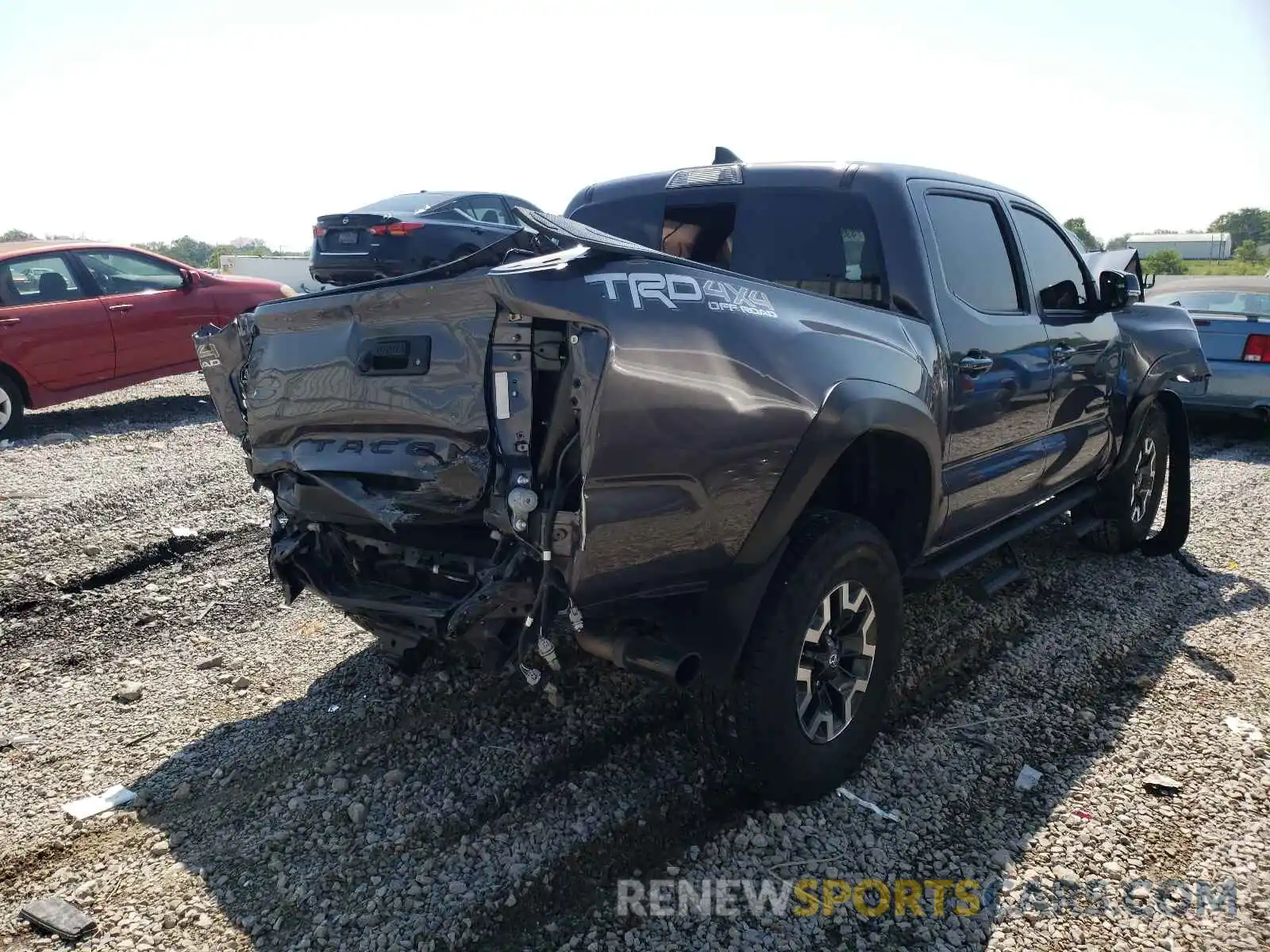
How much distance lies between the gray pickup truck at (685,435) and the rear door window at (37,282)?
6.39 m

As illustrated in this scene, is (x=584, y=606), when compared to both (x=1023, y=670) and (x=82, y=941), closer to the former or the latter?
(x=82, y=941)

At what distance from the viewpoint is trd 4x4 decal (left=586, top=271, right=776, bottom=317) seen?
96.8 inches

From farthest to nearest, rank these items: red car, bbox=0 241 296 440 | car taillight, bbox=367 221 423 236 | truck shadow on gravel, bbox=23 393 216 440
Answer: car taillight, bbox=367 221 423 236 < truck shadow on gravel, bbox=23 393 216 440 < red car, bbox=0 241 296 440

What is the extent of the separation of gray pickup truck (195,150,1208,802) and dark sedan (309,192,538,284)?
7.22 meters

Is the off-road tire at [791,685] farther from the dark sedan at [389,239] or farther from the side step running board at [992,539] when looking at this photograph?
the dark sedan at [389,239]

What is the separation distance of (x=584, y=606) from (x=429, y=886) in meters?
0.96

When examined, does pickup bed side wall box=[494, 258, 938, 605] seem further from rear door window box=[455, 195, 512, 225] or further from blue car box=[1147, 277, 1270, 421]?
rear door window box=[455, 195, 512, 225]

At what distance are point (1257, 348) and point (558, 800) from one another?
8911mm

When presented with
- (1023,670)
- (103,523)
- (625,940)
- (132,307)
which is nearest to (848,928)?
(625,940)

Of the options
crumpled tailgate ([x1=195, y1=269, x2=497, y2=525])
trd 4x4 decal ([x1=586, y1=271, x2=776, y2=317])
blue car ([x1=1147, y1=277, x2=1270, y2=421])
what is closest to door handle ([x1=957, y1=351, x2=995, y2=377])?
trd 4x4 decal ([x1=586, y1=271, x2=776, y2=317])

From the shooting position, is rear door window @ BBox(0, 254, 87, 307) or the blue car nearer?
rear door window @ BBox(0, 254, 87, 307)

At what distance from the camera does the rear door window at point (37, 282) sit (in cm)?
830

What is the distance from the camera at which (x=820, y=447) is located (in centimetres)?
286

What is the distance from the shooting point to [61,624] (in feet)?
14.5
